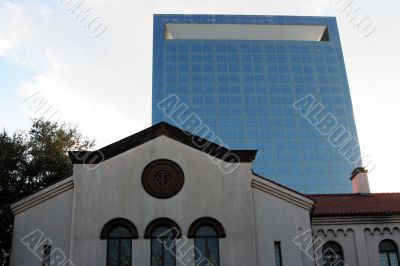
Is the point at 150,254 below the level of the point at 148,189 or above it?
below

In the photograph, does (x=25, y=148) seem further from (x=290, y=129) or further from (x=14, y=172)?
(x=290, y=129)

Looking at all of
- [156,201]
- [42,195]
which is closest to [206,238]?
[156,201]

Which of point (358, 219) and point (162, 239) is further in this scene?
point (358, 219)

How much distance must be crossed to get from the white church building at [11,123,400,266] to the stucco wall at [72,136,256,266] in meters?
0.05

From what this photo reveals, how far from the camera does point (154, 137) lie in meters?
24.7

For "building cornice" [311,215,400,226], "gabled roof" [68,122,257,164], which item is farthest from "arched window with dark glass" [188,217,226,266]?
"building cornice" [311,215,400,226]

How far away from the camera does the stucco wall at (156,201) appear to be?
22.8 metres

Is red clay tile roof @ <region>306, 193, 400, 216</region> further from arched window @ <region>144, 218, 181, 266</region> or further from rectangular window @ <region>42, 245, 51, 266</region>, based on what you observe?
rectangular window @ <region>42, 245, 51, 266</region>

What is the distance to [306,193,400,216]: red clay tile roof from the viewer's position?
26812 mm

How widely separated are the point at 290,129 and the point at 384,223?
7463cm

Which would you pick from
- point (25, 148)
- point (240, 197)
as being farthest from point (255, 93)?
point (240, 197)

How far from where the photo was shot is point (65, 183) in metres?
24.1

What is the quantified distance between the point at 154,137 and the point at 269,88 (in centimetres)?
8256

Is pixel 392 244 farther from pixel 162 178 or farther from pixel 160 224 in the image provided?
pixel 162 178
